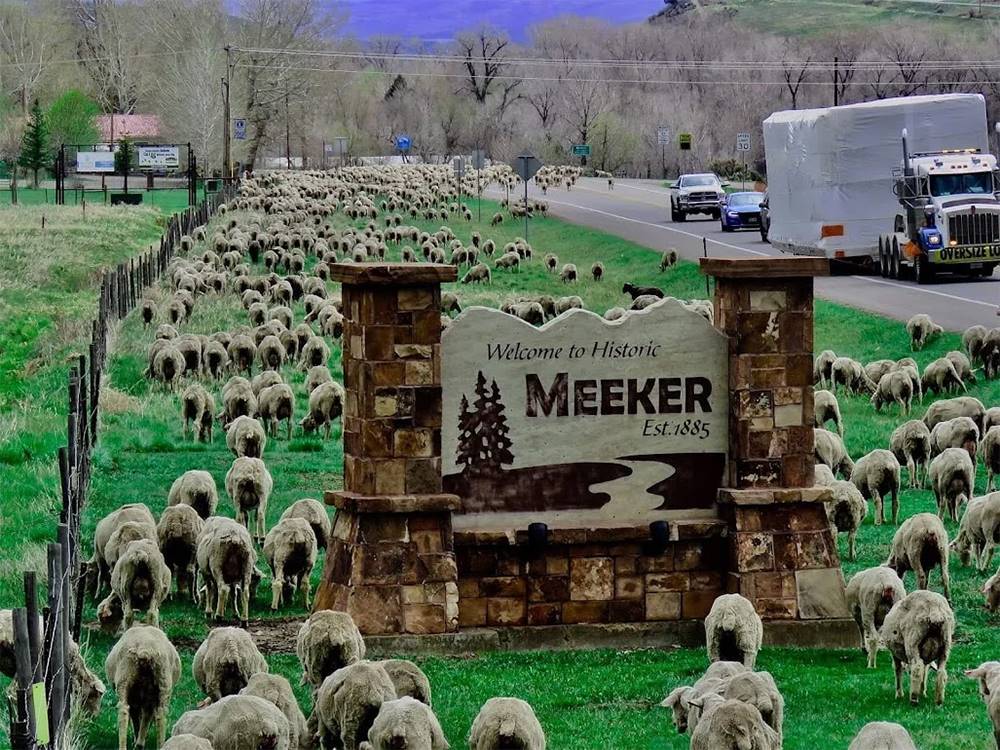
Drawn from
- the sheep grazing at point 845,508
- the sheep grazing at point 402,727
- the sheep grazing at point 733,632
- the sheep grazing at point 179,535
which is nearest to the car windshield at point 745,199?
the sheep grazing at point 845,508

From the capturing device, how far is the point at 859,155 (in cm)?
3931

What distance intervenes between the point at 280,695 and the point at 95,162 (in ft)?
258

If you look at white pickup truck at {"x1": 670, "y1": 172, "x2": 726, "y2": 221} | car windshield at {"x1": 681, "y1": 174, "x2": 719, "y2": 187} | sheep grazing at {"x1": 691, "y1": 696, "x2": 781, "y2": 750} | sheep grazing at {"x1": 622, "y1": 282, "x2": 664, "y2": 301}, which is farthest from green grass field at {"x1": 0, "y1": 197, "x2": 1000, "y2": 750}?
car windshield at {"x1": 681, "y1": 174, "x2": 719, "y2": 187}

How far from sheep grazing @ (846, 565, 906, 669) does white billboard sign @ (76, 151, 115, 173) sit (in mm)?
75413

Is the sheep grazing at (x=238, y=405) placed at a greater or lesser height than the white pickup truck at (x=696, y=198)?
lesser

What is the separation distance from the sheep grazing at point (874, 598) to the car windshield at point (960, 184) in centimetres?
2515

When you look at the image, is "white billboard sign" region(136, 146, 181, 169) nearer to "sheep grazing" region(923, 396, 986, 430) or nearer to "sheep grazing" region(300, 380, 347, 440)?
"sheep grazing" region(300, 380, 347, 440)

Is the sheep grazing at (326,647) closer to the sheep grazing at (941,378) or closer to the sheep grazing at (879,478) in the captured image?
the sheep grazing at (879,478)


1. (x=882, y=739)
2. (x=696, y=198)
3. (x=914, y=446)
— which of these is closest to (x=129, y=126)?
(x=696, y=198)

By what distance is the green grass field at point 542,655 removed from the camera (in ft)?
36.8

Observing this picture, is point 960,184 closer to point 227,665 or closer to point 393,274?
point 393,274

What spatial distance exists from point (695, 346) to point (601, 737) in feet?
11.7

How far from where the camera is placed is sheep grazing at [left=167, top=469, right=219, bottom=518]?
623 inches

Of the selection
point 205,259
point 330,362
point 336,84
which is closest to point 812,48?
point 336,84
